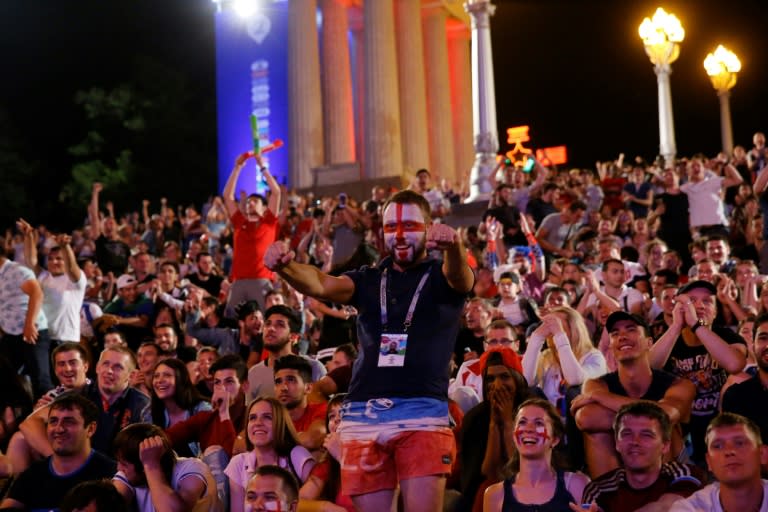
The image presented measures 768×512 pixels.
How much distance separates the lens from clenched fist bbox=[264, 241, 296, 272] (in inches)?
198

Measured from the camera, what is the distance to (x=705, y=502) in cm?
565

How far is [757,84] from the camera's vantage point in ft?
155

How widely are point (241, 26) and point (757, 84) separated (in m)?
22.8

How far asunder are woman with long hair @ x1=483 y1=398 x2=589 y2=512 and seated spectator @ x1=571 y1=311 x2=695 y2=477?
1.49 feet

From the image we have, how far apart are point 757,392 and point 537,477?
61.1 inches

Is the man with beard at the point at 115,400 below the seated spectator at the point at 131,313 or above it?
below

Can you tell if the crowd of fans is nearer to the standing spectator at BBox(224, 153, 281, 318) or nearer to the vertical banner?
the standing spectator at BBox(224, 153, 281, 318)

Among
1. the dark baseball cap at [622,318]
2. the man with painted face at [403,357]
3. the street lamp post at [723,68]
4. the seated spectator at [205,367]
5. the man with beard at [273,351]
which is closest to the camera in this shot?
the man with painted face at [403,357]

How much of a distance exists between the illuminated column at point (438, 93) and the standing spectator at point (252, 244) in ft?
80.5

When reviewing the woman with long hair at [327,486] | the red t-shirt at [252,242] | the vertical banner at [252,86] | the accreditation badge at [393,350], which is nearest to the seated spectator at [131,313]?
the red t-shirt at [252,242]

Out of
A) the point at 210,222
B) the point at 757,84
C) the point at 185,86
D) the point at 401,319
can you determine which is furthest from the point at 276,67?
the point at 401,319

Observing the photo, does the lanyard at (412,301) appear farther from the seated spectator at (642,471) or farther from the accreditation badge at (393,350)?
the seated spectator at (642,471)

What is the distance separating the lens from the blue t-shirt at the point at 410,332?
5.05 m

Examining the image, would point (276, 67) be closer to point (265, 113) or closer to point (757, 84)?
point (265, 113)
